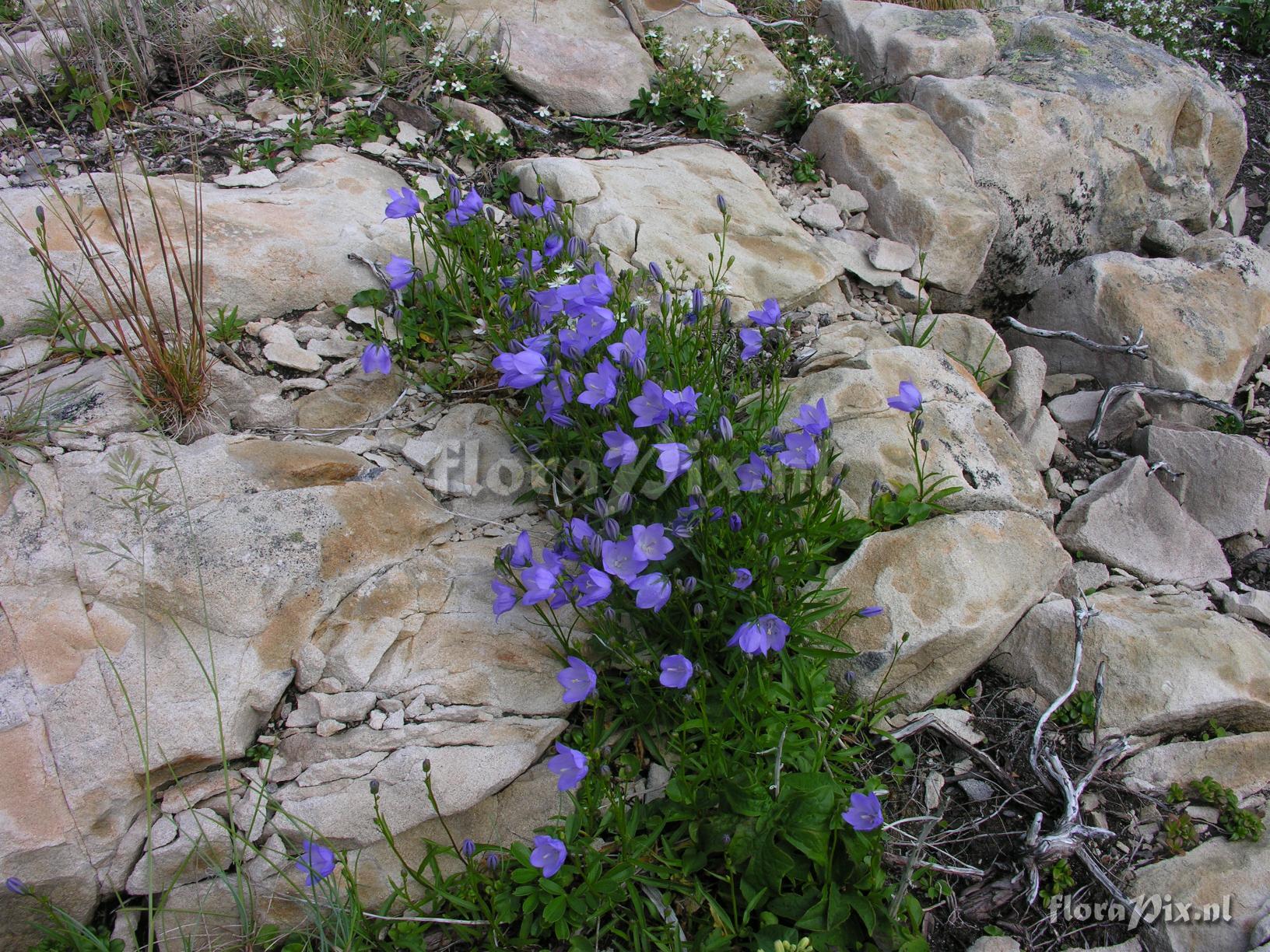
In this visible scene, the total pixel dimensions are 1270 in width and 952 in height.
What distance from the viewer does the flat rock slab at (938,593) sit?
294 cm

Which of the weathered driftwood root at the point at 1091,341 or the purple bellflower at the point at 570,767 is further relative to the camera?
the weathered driftwood root at the point at 1091,341

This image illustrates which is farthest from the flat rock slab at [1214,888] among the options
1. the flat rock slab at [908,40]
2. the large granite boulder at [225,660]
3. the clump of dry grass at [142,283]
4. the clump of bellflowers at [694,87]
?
the flat rock slab at [908,40]

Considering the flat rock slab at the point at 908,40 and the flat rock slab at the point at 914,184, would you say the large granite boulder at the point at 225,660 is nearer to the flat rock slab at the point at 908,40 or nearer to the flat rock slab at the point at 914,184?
the flat rock slab at the point at 914,184

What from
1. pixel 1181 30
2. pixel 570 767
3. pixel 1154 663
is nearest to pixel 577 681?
pixel 570 767

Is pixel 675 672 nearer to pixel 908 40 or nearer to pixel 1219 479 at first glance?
pixel 1219 479

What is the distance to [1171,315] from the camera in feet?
14.8

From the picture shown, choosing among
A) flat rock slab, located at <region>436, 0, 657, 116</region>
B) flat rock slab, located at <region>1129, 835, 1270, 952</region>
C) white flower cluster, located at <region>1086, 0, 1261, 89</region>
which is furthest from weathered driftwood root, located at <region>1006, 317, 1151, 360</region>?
white flower cluster, located at <region>1086, 0, 1261, 89</region>

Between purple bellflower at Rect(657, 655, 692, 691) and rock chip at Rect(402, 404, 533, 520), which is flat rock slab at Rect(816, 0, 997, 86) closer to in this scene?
rock chip at Rect(402, 404, 533, 520)

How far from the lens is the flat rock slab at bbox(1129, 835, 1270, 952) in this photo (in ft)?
7.72

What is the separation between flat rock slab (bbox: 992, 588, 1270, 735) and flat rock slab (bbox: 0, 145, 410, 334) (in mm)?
3170

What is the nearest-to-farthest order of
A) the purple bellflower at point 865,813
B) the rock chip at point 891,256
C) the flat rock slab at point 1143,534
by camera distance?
the purple bellflower at point 865,813 < the flat rock slab at point 1143,534 < the rock chip at point 891,256

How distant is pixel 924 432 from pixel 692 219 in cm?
176

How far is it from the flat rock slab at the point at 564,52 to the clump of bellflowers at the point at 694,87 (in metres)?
0.10

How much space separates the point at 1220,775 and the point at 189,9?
251 inches
